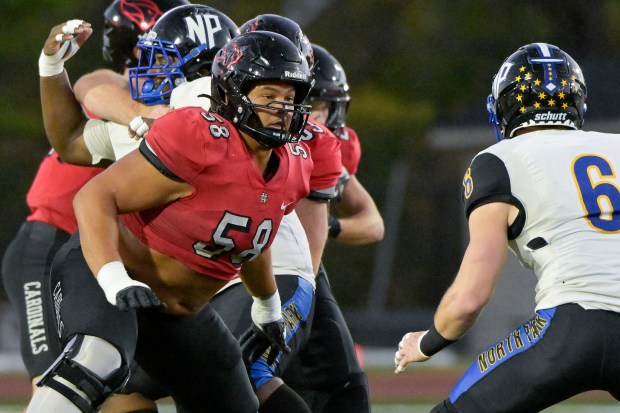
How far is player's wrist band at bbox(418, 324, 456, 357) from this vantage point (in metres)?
3.93

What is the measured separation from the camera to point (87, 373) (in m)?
3.72

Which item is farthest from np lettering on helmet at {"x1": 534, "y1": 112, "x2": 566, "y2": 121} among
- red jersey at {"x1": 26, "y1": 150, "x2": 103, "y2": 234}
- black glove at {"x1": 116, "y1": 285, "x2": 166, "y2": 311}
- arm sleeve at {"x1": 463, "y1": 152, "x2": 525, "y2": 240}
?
red jersey at {"x1": 26, "y1": 150, "x2": 103, "y2": 234}

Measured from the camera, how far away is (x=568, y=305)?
3797 millimetres

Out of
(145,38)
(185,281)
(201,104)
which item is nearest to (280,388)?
(185,281)

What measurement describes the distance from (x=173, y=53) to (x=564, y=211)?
1.65 meters

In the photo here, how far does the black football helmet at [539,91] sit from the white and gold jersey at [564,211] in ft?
0.73

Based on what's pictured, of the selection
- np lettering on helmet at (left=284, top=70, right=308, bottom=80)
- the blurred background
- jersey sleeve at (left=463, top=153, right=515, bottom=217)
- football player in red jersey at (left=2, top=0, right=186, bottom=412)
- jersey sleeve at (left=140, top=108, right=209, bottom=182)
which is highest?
np lettering on helmet at (left=284, top=70, right=308, bottom=80)

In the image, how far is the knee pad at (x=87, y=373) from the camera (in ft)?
12.2

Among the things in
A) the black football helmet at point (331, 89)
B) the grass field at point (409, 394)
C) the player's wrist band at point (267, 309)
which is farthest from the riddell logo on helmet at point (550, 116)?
the grass field at point (409, 394)

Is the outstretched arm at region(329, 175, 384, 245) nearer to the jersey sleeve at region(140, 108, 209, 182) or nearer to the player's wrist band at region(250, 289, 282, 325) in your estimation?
the player's wrist band at region(250, 289, 282, 325)

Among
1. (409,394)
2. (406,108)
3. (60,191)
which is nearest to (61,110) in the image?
(60,191)

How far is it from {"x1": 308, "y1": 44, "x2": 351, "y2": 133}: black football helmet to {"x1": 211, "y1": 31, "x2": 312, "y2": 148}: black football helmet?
146 cm

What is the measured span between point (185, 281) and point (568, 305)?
1.21m

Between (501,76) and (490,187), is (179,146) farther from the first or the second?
(501,76)
